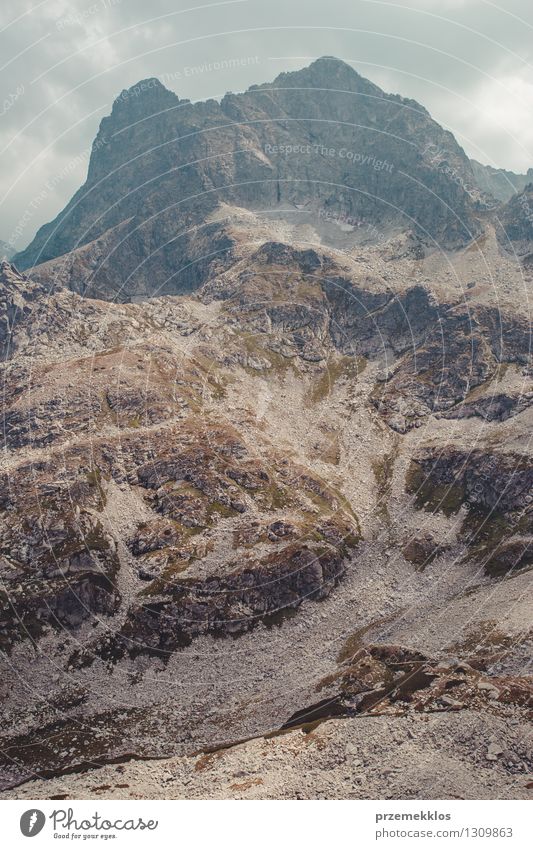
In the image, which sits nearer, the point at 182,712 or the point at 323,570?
the point at 182,712

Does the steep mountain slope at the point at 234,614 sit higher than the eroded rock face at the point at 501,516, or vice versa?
the eroded rock face at the point at 501,516

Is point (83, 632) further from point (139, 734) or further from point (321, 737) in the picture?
point (321, 737)

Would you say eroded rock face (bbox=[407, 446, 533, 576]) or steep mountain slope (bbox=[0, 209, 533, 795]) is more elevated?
eroded rock face (bbox=[407, 446, 533, 576])

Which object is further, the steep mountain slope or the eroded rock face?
the eroded rock face

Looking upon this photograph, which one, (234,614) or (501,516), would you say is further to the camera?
(501,516)

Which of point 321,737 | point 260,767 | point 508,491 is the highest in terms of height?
point 508,491

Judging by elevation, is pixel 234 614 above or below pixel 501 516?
below

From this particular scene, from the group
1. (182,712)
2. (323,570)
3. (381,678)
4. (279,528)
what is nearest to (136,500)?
(279,528)

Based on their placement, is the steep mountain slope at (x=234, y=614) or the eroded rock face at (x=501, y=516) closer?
the steep mountain slope at (x=234, y=614)

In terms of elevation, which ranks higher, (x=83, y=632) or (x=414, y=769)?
(x=414, y=769)
